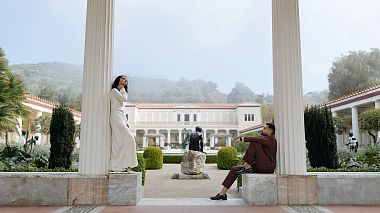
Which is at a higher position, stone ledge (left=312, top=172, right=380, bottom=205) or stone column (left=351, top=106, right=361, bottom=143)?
stone column (left=351, top=106, right=361, bottom=143)

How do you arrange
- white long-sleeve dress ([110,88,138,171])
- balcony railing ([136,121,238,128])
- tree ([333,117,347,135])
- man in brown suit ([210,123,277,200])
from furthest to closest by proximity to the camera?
balcony railing ([136,121,238,128]) < tree ([333,117,347,135]) < man in brown suit ([210,123,277,200]) < white long-sleeve dress ([110,88,138,171])

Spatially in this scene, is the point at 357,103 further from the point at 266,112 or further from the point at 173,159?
the point at 266,112

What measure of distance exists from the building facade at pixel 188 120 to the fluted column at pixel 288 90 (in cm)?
3152

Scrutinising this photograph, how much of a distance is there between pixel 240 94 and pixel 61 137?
57.5 metres

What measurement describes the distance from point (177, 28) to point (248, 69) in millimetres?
29979

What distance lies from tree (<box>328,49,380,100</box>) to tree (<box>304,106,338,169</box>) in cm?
3033

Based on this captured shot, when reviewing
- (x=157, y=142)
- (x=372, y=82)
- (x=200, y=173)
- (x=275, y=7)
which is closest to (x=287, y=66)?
(x=275, y=7)

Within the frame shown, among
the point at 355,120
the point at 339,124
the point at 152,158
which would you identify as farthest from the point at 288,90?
the point at 355,120

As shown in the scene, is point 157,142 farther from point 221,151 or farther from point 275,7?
point 275,7

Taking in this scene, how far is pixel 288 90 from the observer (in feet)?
13.5

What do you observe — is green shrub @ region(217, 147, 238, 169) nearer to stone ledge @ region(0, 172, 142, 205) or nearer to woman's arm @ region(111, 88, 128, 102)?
stone ledge @ region(0, 172, 142, 205)

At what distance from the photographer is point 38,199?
3934 mm

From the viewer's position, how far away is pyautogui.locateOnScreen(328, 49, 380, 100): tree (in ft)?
107

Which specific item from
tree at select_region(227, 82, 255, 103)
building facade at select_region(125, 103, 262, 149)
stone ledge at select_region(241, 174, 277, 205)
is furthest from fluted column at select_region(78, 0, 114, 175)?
tree at select_region(227, 82, 255, 103)
